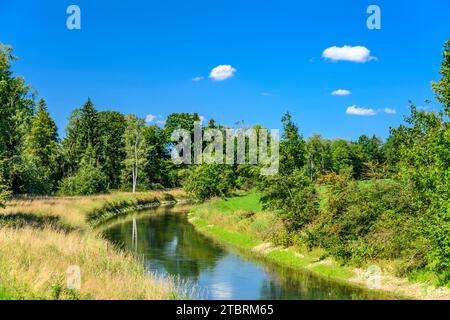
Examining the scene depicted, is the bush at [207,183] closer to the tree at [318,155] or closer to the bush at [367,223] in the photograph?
the bush at [367,223]

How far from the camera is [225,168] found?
90.9 meters

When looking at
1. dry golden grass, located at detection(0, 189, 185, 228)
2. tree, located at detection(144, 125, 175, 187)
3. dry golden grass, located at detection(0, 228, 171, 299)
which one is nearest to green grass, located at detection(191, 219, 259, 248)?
dry golden grass, located at detection(0, 189, 185, 228)

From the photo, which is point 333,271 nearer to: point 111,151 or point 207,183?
point 207,183

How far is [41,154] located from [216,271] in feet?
205

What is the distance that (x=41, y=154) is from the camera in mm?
82938

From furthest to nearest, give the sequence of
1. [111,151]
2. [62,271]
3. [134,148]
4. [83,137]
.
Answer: [111,151] → [134,148] → [83,137] → [62,271]

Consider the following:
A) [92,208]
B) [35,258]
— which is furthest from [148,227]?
[35,258]

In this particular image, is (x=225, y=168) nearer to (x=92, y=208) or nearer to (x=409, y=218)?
(x=92, y=208)

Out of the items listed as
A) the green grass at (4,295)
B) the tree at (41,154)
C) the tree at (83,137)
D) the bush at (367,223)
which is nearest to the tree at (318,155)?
the tree at (83,137)

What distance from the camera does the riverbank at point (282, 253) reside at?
2397cm

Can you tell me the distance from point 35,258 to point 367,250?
59.4 ft

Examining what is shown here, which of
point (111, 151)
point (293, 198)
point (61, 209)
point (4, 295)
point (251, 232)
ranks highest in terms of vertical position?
point (111, 151)

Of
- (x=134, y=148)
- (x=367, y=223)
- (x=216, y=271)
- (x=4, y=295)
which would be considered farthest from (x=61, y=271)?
(x=134, y=148)

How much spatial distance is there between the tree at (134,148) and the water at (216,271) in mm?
45962
